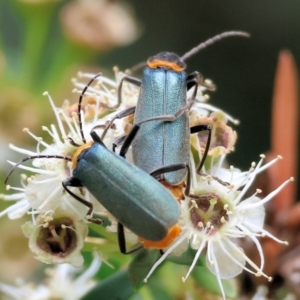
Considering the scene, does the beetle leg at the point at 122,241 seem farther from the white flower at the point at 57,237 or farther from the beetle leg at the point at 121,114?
the beetle leg at the point at 121,114

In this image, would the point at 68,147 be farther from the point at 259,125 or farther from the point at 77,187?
the point at 259,125

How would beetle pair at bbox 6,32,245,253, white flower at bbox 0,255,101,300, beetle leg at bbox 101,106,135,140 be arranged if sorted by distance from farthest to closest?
1. white flower at bbox 0,255,101,300
2. beetle leg at bbox 101,106,135,140
3. beetle pair at bbox 6,32,245,253

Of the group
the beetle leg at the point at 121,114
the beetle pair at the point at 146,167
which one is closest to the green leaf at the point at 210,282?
the beetle pair at the point at 146,167

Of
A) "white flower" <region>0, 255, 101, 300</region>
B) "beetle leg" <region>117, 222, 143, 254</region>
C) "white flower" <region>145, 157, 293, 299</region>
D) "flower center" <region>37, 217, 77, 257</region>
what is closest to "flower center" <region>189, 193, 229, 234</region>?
"white flower" <region>145, 157, 293, 299</region>

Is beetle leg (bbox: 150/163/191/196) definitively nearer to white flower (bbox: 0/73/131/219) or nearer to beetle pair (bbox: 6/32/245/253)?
beetle pair (bbox: 6/32/245/253)

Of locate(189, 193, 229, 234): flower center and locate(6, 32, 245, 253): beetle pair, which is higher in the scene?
locate(6, 32, 245, 253): beetle pair

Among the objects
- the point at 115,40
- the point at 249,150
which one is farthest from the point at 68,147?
the point at 249,150
